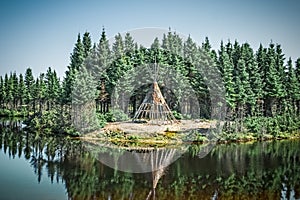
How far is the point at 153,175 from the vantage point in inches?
741

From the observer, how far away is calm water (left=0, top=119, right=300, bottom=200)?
1562 cm

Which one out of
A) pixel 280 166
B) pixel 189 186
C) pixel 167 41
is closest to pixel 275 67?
pixel 167 41

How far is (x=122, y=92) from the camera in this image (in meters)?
38.0

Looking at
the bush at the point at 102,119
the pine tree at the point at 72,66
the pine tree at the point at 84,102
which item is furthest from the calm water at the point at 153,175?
the pine tree at the point at 72,66

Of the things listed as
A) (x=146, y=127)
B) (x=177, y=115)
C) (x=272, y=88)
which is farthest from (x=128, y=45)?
(x=272, y=88)

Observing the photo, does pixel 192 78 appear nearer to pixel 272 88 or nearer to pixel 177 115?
pixel 177 115

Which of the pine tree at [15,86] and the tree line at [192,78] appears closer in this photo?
the tree line at [192,78]

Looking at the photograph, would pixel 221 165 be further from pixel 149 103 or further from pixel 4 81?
pixel 4 81

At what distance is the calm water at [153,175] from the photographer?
15.6m

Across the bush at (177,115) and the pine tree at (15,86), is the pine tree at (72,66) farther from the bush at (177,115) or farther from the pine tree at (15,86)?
the pine tree at (15,86)

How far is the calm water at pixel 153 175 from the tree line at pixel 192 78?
7.89 m

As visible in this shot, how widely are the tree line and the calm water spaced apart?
789 cm

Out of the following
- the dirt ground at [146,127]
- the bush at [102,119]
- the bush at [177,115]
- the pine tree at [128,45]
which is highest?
the pine tree at [128,45]

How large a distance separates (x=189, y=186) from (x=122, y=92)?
2222 cm
